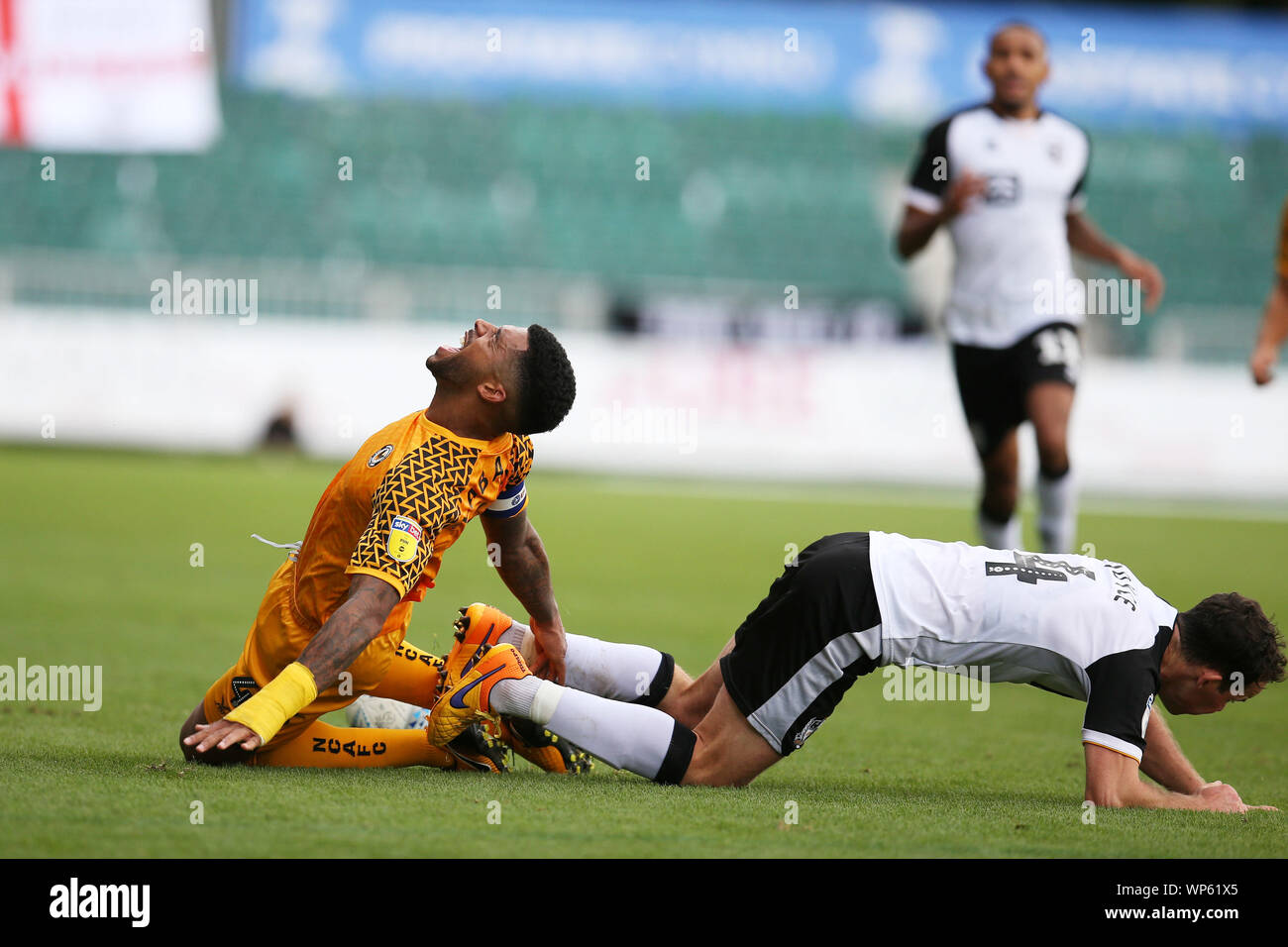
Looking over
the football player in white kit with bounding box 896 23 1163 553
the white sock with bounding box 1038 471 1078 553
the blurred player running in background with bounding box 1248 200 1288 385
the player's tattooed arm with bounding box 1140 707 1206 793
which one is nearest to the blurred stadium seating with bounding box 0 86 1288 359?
the football player in white kit with bounding box 896 23 1163 553

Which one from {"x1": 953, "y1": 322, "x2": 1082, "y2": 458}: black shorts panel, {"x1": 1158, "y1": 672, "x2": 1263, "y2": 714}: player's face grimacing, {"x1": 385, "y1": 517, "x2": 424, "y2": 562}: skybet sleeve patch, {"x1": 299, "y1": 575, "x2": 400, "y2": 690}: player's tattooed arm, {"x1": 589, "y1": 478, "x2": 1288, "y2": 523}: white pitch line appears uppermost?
{"x1": 953, "y1": 322, "x2": 1082, "y2": 458}: black shorts panel

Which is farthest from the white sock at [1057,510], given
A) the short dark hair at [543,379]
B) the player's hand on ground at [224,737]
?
the player's hand on ground at [224,737]

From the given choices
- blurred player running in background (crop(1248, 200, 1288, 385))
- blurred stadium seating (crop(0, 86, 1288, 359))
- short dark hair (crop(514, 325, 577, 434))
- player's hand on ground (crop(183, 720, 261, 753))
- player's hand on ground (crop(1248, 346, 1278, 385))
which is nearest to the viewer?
player's hand on ground (crop(183, 720, 261, 753))

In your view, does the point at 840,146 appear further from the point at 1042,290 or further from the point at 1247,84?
the point at 1042,290

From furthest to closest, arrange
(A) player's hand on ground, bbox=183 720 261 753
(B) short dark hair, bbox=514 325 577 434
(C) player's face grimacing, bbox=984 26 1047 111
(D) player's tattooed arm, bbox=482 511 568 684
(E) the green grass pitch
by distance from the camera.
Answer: (C) player's face grimacing, bbox=984 26 1047 111, (D) player's tattooed arm, bbox=482 511 568 684, (B) short dark hair, bbox=514 325 577 434, (A) player's hand on ground, bbox=183 720 261 753, (E) the green grass pitch

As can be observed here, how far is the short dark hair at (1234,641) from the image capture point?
13.4ft

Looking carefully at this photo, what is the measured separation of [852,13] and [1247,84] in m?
7.32

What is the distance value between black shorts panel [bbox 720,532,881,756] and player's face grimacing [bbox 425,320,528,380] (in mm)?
1070

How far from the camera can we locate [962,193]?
7.41 meters

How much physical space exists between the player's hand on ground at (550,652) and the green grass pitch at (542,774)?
0.33m

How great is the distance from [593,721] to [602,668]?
583 millimetres

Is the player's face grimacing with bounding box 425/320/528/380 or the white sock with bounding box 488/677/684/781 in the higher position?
the player's face grimacing with bounding box 425/320/528/380

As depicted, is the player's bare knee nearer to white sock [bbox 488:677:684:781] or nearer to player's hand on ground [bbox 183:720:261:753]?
white sock [bbox 488:677:684:781]

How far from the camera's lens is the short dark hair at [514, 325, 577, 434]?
4133 millimetres
